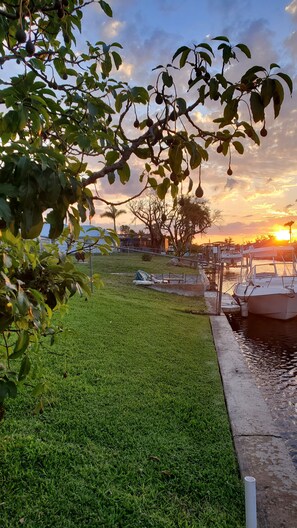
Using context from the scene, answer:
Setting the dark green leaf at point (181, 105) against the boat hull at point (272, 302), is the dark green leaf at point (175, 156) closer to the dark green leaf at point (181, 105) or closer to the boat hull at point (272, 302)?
the dark green leaf at point (181, 105)

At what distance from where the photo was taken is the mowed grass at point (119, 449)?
2352 millimetres

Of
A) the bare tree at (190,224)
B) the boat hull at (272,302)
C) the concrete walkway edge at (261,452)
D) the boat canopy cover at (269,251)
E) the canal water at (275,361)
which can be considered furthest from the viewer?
the bare tree at (190,224)

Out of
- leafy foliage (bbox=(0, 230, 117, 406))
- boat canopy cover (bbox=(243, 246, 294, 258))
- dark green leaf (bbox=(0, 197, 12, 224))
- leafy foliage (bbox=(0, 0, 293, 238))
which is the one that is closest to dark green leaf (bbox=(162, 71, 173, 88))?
leafy foliage (bbox=(0, 0, 293, 238))

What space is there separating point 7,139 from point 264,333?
1299 centimetres

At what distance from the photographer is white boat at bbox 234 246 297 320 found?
48.8ft

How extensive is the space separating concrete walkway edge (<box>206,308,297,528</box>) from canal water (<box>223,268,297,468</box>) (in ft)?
1.86

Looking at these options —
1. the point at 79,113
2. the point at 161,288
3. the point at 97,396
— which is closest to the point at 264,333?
the point at 161,288

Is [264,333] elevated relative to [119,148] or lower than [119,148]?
lower

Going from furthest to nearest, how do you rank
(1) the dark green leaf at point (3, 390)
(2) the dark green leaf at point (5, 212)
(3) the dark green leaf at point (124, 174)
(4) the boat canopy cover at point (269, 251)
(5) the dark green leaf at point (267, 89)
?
(4) the boat canopy cover at point (269, 251)
(1) the dark green leaf at point (3, 390)
(3) the dark green leaf at point (124, 174)
(5) the dark green leaf at point (267, 89)
(2) the dark green leaf at point (5, 212)

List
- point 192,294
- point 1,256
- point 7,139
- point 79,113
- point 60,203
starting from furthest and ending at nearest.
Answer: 1. point 192,294
2. point 79,113
3. point 1,256
4. point 7,139
5. point 60,203

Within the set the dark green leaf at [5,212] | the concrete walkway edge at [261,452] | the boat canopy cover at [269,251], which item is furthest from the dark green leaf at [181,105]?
the boat canopy cover at [269,251]

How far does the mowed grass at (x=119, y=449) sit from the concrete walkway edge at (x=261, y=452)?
135 millimetres

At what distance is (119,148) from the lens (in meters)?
1.48

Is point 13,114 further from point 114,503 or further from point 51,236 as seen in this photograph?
point 114,503
